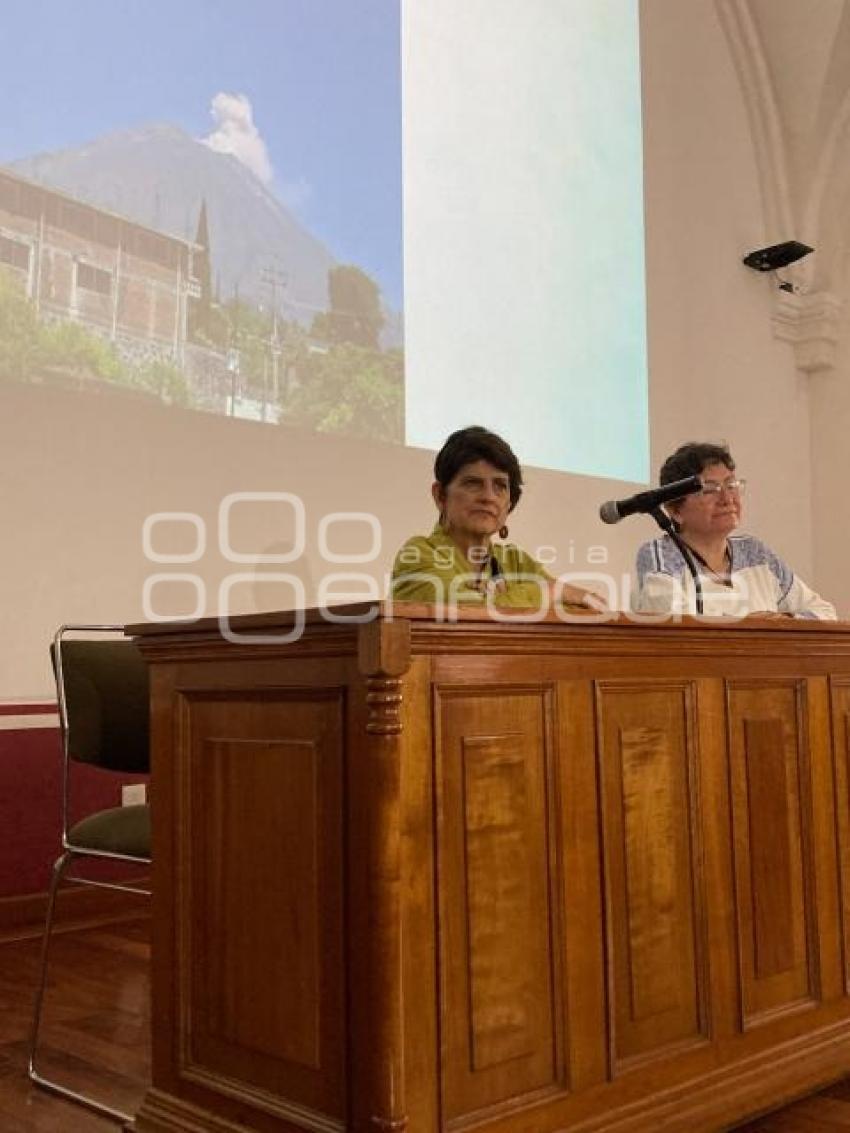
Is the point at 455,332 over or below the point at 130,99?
below

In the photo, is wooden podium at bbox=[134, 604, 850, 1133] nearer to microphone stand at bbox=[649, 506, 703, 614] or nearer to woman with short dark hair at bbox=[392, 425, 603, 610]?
microphone stand at bbox=[649, 506, 703, 614]

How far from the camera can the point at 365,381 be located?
15.3ft

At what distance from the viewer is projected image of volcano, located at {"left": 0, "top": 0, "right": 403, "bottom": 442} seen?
3758 mm

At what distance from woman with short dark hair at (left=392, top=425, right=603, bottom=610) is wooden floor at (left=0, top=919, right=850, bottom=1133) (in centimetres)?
112

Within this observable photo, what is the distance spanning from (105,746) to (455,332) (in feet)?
9.76

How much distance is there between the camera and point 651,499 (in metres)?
2.39

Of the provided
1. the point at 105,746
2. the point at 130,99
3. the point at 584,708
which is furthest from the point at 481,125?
the point at 584,708

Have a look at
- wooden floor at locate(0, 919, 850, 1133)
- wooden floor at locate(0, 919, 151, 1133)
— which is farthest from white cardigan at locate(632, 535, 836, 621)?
wooden floor at locate(0, 919, 151, 1133)

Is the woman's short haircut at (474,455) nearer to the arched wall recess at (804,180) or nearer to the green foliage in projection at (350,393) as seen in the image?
the green foliage in projection at (350,393)

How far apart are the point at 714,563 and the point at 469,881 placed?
1.44 metres

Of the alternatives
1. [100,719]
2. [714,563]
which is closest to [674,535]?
[714,563]

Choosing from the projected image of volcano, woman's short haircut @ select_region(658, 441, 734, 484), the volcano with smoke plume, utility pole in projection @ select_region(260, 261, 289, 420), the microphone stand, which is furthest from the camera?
utility pole in projection @ select_region(260, 261, 289, 420)

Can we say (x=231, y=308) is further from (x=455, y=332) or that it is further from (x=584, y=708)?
(x=584, y=708)

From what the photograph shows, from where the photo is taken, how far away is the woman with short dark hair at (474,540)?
8.46 feet
